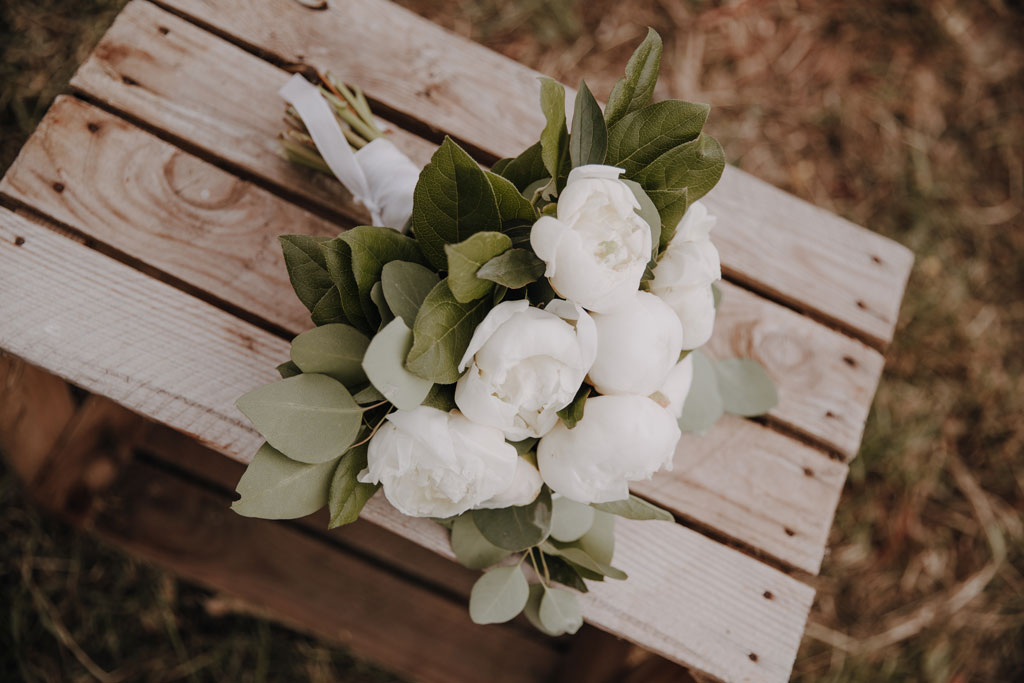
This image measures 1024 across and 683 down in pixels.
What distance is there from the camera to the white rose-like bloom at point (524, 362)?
1.79 ft

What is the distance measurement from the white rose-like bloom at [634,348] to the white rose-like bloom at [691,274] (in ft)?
0.21

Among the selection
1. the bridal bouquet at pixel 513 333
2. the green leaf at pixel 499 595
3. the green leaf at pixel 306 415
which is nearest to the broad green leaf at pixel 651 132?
the bridal bouquet at pixel 513 333

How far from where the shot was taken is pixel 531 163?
2.32 ft

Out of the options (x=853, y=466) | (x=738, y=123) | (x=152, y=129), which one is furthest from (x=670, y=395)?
(x=738, y=123)

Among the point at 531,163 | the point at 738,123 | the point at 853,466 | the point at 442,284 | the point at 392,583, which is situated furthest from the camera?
the point at 738,123

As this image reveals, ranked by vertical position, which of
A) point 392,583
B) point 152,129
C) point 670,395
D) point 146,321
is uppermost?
point 152,129

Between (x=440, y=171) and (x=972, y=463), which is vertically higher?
(x=440, y=171)

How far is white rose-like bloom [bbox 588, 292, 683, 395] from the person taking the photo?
1.93 ft

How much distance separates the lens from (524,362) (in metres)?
0.56

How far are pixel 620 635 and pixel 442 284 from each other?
51 cm

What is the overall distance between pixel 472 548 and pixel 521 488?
189 millimetres

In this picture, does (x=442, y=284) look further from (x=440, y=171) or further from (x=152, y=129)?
(x=152, y=129)

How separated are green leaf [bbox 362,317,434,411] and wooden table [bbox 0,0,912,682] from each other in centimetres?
30

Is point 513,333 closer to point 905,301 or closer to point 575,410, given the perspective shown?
point 575,410
